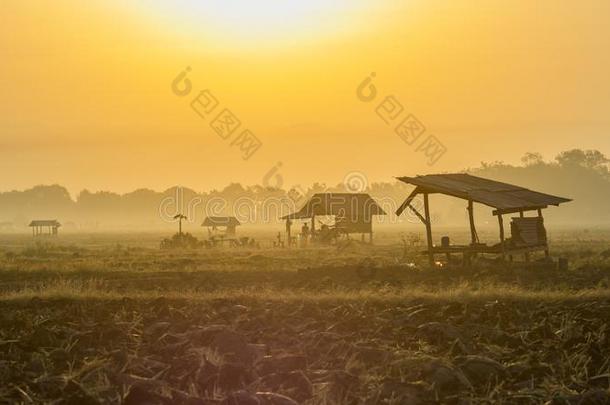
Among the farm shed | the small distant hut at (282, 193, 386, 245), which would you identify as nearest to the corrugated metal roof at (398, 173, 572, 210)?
the farm shed

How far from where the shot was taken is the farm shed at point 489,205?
24188 mm

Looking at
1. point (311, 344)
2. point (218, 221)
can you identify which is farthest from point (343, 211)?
point (311, 344)

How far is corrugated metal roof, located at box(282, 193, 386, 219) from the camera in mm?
49188

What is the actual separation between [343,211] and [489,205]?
27593 millimetres

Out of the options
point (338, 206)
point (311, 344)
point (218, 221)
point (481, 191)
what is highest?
point (218, 221)

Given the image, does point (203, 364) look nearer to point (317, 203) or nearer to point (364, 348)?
point (364, 348)

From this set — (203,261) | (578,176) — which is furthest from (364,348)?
(578,176)

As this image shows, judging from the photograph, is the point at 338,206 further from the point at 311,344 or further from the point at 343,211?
the point at 311,344

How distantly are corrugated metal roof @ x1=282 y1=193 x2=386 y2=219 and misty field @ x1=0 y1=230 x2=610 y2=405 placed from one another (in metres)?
29.5

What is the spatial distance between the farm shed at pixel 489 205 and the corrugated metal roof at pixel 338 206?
21.4 metres

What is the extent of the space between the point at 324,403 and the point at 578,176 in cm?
18311

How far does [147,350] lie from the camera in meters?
11.8

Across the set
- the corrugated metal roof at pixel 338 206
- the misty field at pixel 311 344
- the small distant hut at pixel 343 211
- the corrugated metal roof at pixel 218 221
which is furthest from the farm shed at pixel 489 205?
the corrugated metal roof at pixel 218 221

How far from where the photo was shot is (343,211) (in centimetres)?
5059
